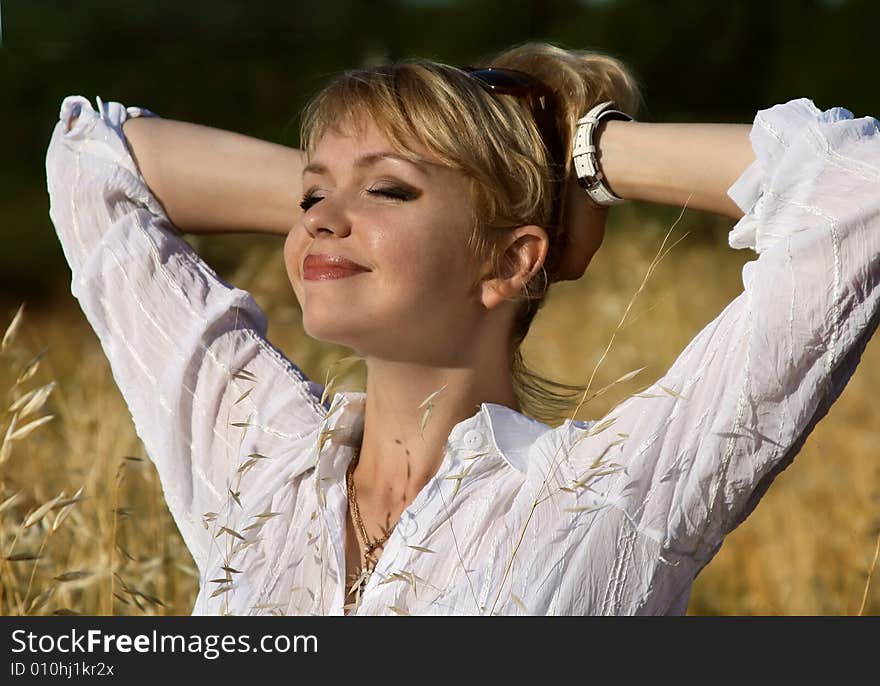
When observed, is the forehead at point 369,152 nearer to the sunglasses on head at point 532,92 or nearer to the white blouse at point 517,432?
the sunglasses on head at point 532,92

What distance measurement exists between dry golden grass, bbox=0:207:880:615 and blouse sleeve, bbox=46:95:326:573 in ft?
0.40

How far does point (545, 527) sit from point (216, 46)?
13035 millimetres

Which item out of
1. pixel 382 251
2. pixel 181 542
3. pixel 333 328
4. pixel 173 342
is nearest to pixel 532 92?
pixel 382 251

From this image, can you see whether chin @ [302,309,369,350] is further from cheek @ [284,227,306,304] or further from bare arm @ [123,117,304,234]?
bare arm @ [123,117,304,234]

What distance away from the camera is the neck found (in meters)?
1.96

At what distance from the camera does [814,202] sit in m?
1.63

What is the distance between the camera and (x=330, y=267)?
6.04ft

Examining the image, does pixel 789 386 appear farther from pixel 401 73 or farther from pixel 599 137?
pixel 401 73

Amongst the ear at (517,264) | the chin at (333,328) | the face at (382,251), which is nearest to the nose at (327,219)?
the face at (382,251)

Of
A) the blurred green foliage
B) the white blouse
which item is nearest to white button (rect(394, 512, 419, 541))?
the white blouse

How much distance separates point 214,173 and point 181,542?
1.28m

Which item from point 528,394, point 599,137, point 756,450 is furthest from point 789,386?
point 528,394

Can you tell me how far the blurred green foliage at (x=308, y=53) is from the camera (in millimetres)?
12633

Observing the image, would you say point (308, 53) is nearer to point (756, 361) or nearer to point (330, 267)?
point (330, 267)
